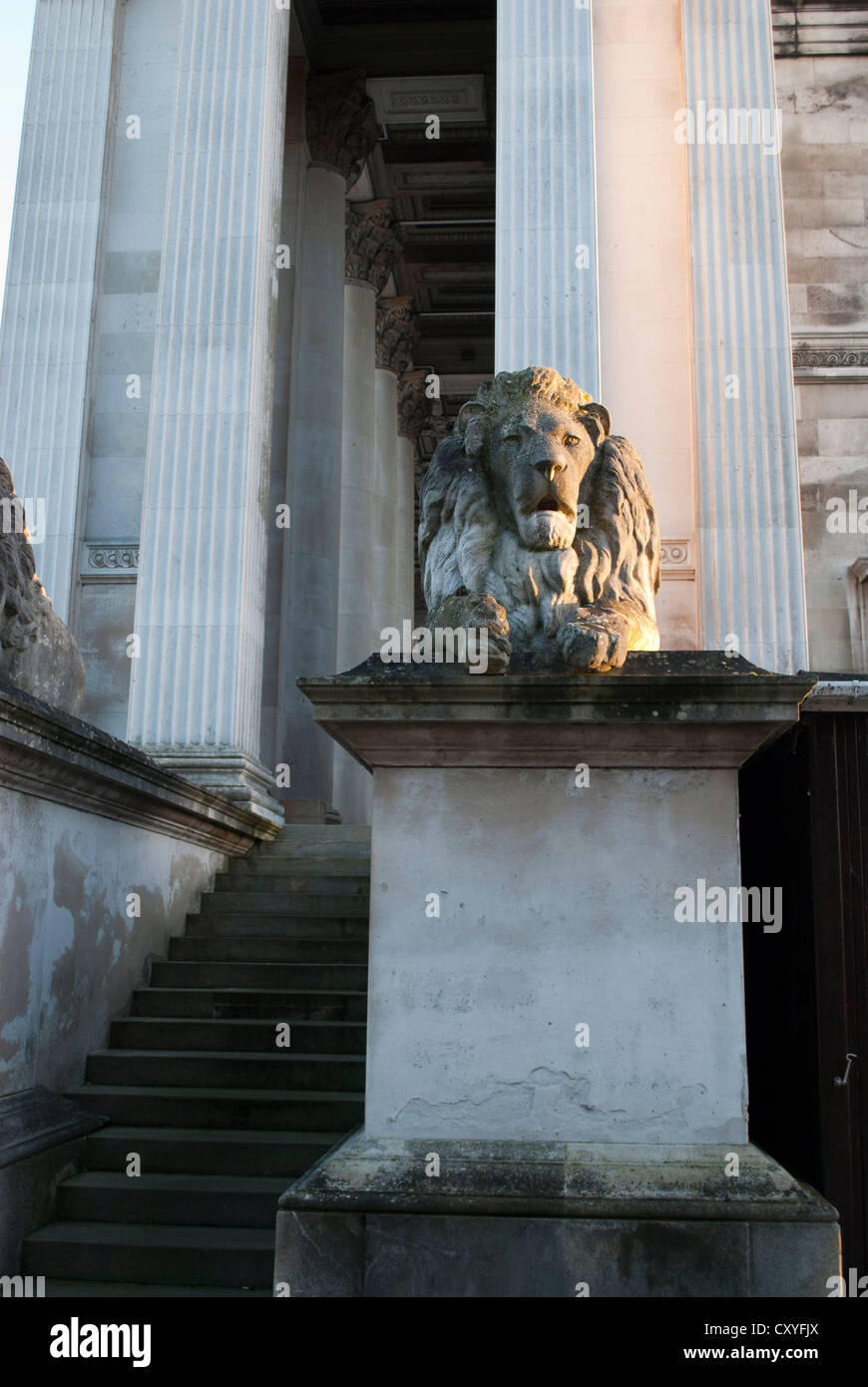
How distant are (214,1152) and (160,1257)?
855 millimetres

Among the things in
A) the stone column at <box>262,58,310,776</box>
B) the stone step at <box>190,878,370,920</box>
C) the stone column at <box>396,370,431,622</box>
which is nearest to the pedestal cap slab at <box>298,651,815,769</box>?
the stone step at <box>190,878,370,920</box>

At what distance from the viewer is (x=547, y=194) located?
1273cm

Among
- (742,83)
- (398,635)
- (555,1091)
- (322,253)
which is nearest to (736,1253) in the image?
(555,1091)

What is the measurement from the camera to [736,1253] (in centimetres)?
408

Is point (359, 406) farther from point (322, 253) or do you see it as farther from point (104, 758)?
point (104, 758)

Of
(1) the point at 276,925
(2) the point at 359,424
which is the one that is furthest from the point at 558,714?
(2) the point at 359,424

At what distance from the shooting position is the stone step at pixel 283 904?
972 cm

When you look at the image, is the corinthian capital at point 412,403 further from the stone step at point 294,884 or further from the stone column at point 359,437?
the stone step at point 294,884

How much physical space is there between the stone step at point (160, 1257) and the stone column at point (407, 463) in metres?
21.2

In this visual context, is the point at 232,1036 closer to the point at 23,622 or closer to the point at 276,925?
the point at 276,925

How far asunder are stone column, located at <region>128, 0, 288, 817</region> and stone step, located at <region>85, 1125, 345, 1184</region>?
4.81m

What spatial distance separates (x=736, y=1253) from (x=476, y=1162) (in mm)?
944

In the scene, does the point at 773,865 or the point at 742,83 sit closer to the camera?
the point at 773,865

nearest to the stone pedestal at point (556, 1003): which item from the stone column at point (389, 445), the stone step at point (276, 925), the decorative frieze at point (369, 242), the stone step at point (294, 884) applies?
the stone step at point (276, 925)
